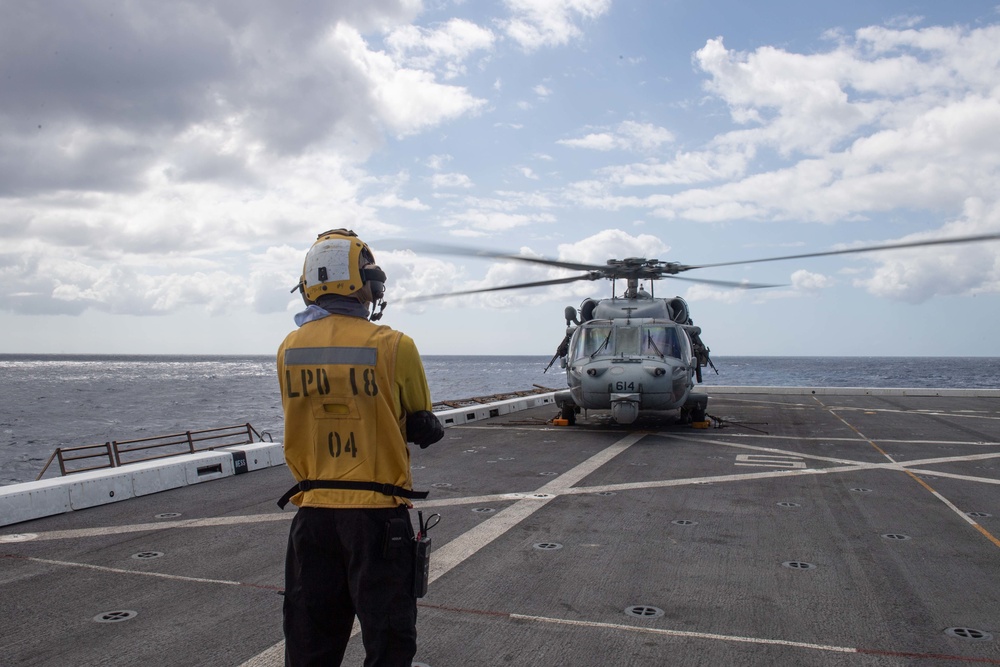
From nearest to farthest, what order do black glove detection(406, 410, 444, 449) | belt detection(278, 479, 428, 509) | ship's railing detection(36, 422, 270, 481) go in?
belt detection(278, 479, 428, 509)
black glove detection(406, 410, 444, 449)
ship's railing detection(36, 422, 270, 481)

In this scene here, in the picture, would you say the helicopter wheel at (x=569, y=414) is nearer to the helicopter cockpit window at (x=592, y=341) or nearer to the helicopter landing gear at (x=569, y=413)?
the helicopter landing gear at (x=569, y=413)

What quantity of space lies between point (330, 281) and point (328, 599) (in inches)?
53.8

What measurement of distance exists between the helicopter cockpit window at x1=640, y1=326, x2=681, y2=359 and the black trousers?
12824 millimetres

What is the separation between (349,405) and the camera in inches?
117

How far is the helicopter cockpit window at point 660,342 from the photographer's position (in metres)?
15.3

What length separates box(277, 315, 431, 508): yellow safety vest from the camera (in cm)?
296

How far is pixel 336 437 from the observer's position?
301cm

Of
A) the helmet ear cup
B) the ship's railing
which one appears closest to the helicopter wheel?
the ship's railing

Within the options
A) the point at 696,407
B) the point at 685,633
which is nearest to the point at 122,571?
the point at 685,633

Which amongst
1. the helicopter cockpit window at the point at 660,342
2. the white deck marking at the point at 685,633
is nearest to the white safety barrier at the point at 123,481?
the white deck marking at the point at 685,633

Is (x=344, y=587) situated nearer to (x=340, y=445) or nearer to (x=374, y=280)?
(x=340, y=445)

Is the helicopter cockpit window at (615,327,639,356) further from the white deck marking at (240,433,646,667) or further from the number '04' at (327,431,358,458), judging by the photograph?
the number '04' at (327,431,358,458)

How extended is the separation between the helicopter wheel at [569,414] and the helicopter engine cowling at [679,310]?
11.1 ft

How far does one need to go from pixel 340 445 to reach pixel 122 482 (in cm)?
684
